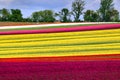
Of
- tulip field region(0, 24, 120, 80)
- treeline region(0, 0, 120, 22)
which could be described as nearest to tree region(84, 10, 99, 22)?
treeline region(0, 0, 120, 22)

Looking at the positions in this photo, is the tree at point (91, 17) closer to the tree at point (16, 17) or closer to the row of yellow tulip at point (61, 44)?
the tree at point (16, 17)

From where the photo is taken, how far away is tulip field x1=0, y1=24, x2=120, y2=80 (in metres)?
1.65

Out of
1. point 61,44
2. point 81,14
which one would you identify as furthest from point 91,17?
point 61,44

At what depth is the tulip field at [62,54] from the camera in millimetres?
1646

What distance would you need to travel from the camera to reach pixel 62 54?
5.83 ft

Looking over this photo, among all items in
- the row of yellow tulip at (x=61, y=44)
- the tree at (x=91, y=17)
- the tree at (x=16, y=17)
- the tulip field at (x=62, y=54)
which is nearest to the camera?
the tulip field at (x=62, y=54)

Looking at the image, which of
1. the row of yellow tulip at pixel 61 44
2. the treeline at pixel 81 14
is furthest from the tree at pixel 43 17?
the row of yellow tulip at pixel 61 44

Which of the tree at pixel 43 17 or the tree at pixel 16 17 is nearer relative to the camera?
the tree at pixel 43 17

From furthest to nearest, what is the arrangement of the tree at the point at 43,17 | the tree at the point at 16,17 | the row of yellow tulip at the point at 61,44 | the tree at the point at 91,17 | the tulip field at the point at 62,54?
the tree at the point at 16,17 → the tree at the point at 91,17 → the tree at the point at 43,17 → the row of yellow tulip at the point at 61,44 → the tulip field at the point at 62,54

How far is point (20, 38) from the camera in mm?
1997

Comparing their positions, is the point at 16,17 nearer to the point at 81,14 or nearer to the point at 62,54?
the point at 81,14
